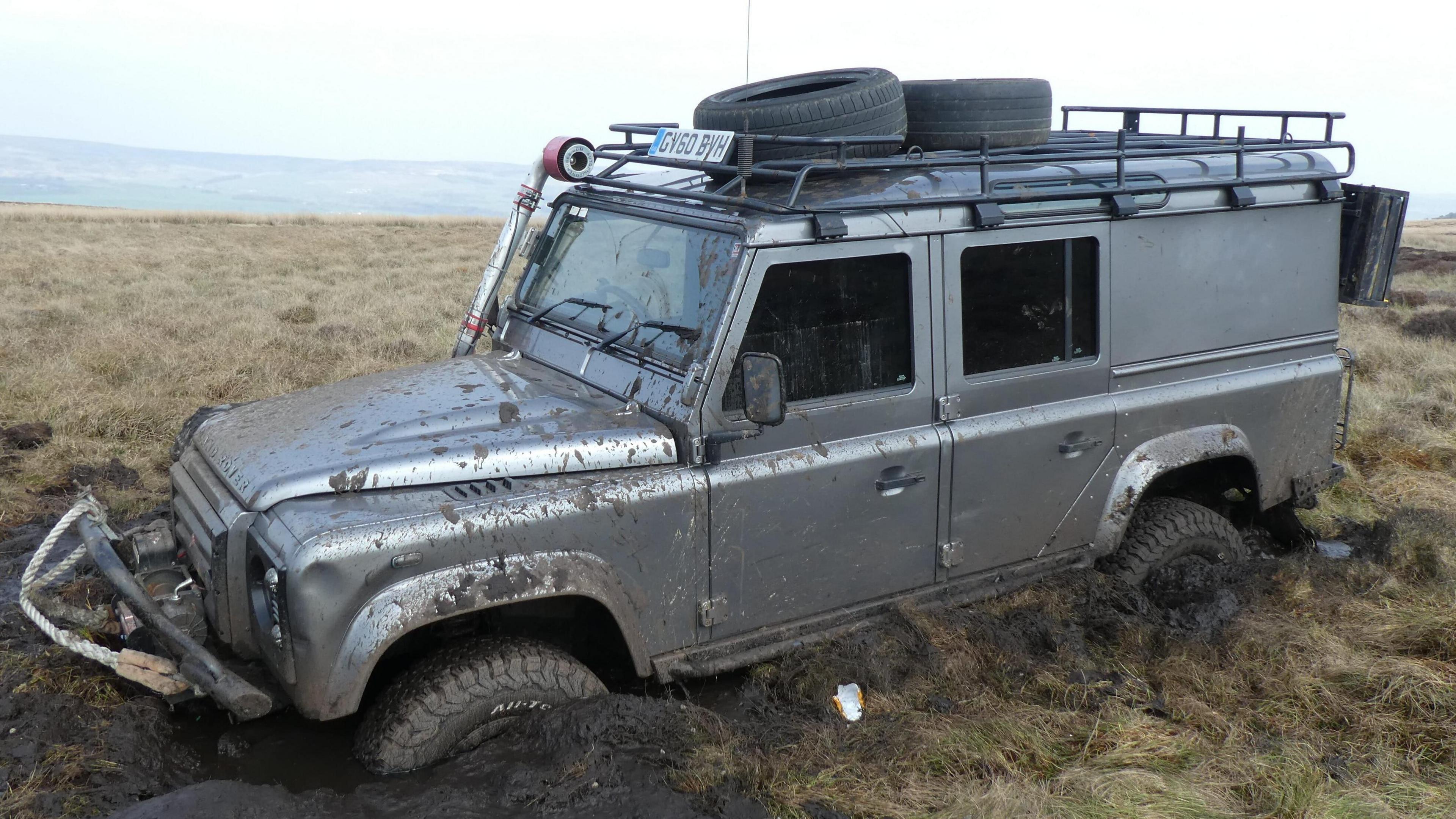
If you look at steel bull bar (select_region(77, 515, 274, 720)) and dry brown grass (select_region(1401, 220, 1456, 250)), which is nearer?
steel bull bar (select_region(77, 515, 274, 720))

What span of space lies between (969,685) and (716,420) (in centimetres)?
144

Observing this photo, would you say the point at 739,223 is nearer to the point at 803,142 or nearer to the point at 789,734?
the point at 803,142

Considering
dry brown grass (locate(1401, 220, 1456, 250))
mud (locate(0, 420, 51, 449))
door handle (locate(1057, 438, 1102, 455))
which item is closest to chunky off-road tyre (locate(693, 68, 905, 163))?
door handle (locate(1057, 438, 1102, 455))

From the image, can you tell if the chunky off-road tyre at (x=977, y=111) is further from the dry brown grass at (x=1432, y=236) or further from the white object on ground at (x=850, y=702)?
the dry brown grass at (x=1432, y=236)

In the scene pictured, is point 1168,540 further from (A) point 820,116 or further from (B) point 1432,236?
(B) point 1432,236

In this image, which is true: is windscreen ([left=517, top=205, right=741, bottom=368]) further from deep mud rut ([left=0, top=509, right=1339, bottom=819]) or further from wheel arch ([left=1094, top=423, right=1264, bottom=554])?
wheel arch ([left=1094, top=423, right=1264, bottom=554])

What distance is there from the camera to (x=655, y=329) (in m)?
3.62

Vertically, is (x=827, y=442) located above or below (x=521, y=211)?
below

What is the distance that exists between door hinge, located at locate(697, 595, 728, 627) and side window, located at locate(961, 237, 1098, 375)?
4.09 feet

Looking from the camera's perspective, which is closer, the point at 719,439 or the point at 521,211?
the point at 719,439

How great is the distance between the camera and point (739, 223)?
3416mm

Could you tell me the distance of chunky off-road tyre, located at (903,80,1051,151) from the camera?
429cm

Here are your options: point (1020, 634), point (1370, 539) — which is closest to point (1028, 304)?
point (1020, 634)

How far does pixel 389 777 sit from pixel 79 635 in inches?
49.2
